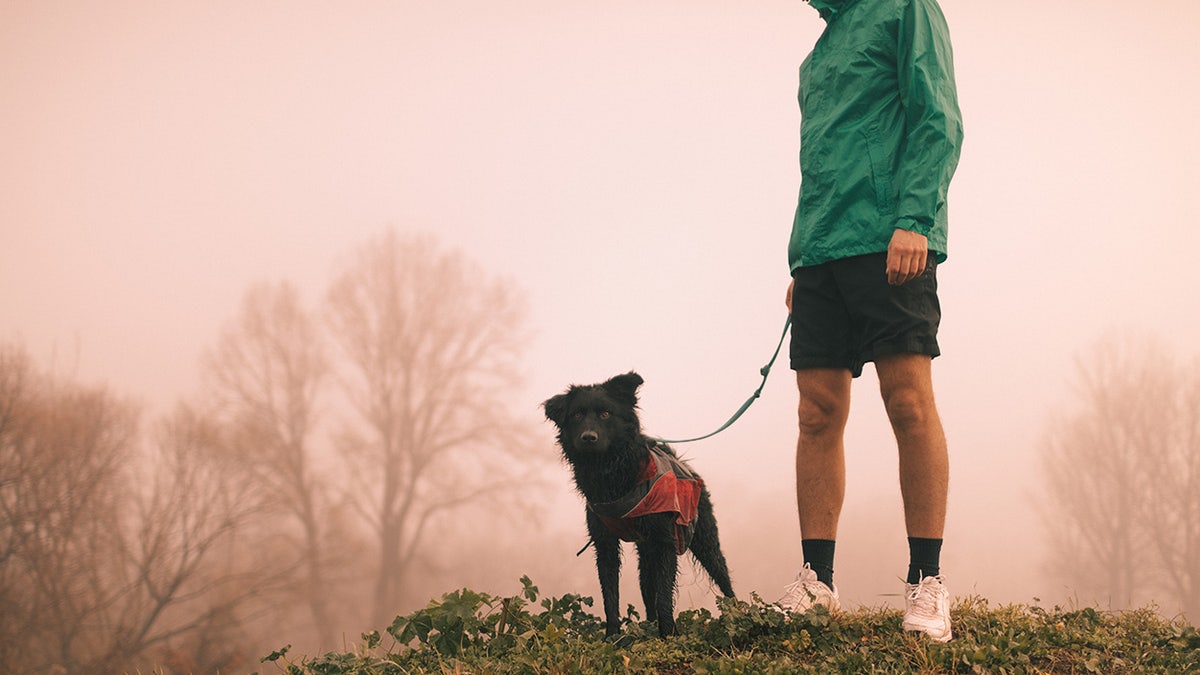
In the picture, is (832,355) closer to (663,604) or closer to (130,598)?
(663,604)

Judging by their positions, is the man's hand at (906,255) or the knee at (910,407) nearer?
the man's hand at (906,255)

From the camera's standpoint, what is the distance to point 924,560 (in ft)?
12.3

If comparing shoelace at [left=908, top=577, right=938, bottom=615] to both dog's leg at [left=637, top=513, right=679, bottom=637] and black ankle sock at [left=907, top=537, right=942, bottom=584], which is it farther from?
dog's leg at [left=637, top=513, right=679, bottom=637]

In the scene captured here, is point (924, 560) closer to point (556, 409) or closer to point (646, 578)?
point (646, 578)

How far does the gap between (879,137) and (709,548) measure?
8.40 feet

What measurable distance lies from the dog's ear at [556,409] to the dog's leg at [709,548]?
1.02 m

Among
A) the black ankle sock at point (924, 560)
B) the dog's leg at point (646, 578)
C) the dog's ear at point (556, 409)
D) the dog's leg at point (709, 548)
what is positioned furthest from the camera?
the dog's leg at point (709, 548)

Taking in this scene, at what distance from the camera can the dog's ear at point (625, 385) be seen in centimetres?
431

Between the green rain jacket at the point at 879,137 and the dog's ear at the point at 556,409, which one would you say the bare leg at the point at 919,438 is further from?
the dog's ear at the point at 556,409

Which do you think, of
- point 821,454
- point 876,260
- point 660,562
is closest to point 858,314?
point 876,260

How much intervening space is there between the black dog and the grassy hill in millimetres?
251

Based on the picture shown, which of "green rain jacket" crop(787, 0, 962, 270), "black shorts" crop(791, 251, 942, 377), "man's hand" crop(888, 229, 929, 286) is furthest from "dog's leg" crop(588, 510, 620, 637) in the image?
"man's hand" crop(888, 229, 929, 286)

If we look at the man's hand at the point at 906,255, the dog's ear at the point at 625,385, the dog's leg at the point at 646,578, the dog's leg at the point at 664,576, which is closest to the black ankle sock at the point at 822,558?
the dog's leg at the point at 664,576

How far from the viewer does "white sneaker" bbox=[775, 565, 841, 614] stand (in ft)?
13.0
